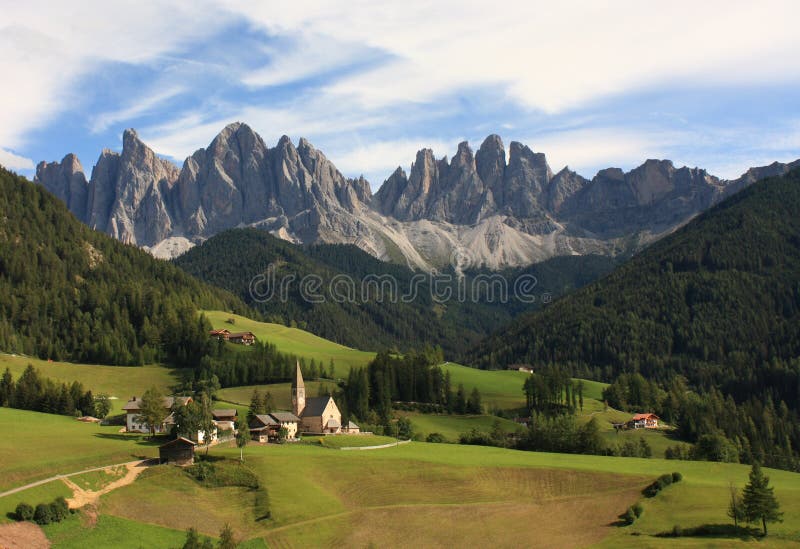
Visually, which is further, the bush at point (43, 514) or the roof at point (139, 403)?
the roof at point (139, 403)

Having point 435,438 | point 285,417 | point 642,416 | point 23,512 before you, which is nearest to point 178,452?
point 23,512

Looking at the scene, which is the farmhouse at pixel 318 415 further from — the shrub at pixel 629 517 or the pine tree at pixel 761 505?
the pine tree at pixel 761 505

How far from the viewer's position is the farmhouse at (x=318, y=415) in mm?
127250

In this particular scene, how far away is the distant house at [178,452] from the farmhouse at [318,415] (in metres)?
41.4

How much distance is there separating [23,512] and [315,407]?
66190 millimetres

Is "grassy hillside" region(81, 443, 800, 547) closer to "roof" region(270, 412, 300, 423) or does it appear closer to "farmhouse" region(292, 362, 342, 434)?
"roof" region(270, 412, 300, 423)

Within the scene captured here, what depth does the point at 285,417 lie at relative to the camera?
123 metres

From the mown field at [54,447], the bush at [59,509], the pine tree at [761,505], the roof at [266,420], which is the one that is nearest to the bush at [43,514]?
the bush at [59,509]

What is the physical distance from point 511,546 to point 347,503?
16.4 m

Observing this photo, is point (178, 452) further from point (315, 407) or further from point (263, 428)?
point (315, 407)

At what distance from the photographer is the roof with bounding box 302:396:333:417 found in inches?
5074

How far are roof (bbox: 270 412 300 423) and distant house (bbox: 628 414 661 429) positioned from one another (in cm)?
6706

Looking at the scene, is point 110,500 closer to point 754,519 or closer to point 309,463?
point 309,463

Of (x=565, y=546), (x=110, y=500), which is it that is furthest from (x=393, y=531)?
(x=110, y=500)
